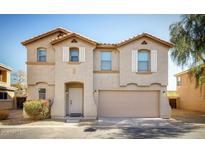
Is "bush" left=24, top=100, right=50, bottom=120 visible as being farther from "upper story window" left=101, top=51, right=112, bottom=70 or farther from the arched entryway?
"upper story window" left=101, top=51, right=112, bottom=70

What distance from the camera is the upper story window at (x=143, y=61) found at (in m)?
14.6

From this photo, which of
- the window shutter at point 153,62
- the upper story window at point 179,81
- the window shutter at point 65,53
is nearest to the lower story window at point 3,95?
the window shutter at point 65,53

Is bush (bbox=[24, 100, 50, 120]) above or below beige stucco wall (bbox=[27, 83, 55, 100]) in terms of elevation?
below

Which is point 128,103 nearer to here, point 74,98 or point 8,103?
point 74,98

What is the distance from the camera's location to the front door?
1477 centimetres

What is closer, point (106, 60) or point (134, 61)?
point (134, 61)

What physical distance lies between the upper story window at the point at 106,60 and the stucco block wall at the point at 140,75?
2.80ft

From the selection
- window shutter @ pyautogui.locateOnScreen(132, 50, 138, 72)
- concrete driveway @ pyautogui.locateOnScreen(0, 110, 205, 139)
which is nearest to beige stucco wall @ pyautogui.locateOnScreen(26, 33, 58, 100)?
concrete driveway @ pyautogui.locateOnScreen(0, 110, 205, 139)

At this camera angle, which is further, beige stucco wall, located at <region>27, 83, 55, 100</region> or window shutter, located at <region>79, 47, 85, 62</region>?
beige stucco wall, located at <region>27, 83, 55, 100</region>

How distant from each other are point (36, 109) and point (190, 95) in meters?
16.3

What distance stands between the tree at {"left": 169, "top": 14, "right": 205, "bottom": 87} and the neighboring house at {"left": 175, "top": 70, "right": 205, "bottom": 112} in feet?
6.72

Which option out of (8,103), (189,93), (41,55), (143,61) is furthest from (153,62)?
(8,103)

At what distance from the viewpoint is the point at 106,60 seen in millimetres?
14727
